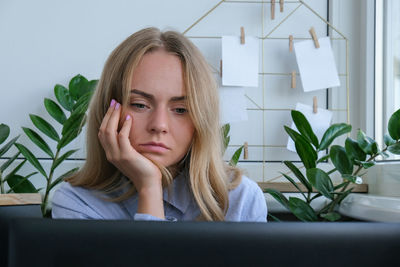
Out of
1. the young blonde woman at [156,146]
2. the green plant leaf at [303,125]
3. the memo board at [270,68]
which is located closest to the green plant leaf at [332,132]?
the green plant leaf at [303,125]

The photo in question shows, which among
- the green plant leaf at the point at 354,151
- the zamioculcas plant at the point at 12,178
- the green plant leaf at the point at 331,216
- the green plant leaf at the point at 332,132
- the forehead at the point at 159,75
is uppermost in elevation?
the forehead at the point at 159,75

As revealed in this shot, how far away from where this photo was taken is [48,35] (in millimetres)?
1895

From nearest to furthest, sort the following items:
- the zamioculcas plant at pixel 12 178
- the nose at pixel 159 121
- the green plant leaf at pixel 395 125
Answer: the nose at pixel 159 121 → the green plant leaf at pixel 395 125 → the zamioculcas plant at pixel 12 178

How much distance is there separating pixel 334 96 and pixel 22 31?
1.20 meters

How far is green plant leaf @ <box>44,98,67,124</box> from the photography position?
1764 mm

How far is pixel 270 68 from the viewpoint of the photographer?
73.6 inches

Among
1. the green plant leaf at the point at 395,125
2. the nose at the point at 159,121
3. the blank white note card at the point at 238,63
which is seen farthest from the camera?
the blank white note card at the point at 238,63

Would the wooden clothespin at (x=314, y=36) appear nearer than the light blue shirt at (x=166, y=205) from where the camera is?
No

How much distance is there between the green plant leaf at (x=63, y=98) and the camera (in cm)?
177

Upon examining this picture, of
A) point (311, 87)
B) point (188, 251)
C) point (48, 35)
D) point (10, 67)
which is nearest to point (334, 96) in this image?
point (311, 87)

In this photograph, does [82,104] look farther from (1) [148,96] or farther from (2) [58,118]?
(1) [148,96]

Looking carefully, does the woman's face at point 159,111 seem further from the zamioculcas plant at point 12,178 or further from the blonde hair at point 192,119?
the zamioculcas plant at point 12,178

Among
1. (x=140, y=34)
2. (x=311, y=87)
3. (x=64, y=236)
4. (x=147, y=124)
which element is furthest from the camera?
(x=311, y=87)

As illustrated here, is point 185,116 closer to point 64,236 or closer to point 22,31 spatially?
point 64,236
